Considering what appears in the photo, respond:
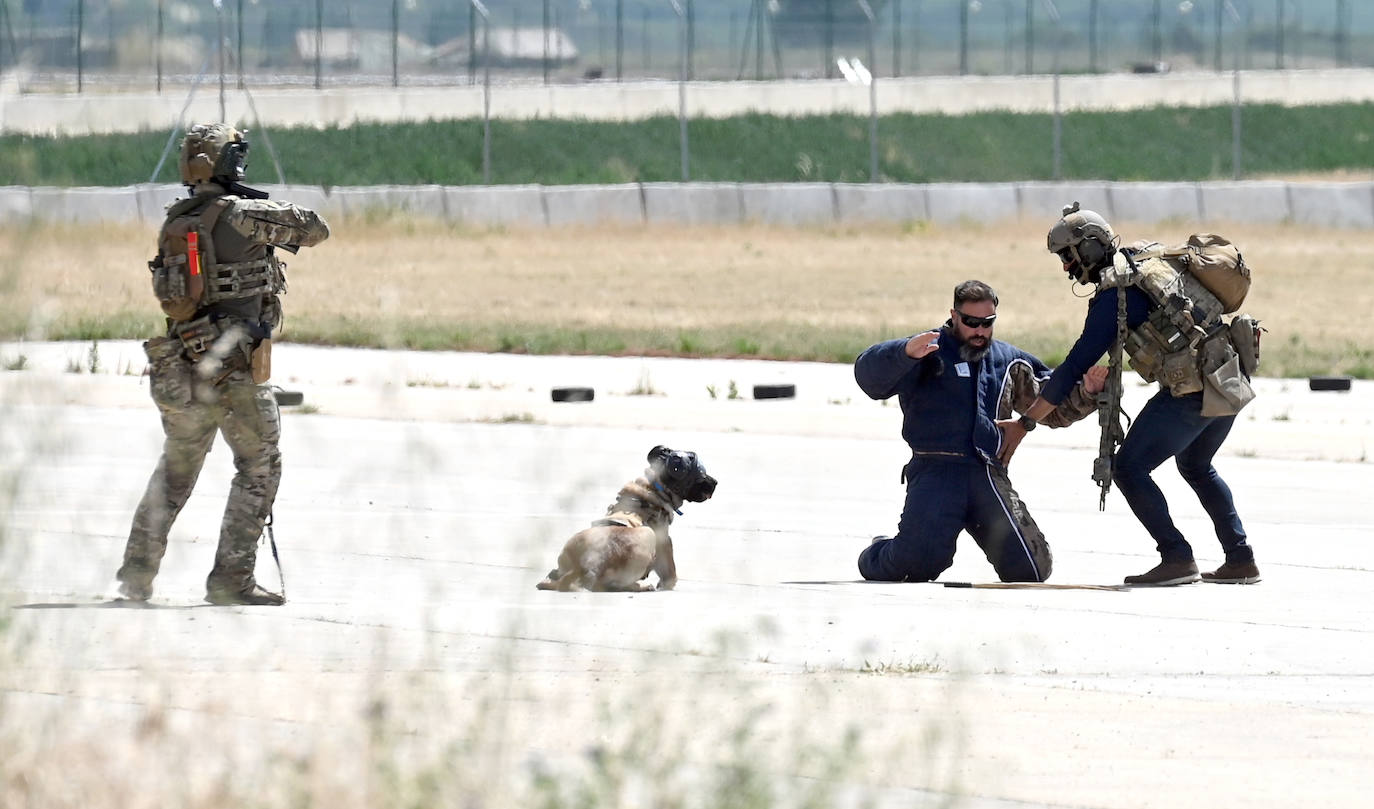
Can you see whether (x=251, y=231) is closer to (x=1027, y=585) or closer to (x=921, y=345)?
(x=921, y=345)

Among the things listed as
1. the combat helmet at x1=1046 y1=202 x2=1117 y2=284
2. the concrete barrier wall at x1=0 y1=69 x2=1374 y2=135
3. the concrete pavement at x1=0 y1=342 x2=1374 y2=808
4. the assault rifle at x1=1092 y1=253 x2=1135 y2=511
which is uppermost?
the concrete barrier wall at x1=0 y1=69 x2=1374 y2=135

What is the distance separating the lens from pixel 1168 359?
28.5ft

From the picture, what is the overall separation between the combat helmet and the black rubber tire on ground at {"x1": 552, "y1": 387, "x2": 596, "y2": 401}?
815 centimetres

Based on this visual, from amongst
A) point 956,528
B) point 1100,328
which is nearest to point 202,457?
point 956,528

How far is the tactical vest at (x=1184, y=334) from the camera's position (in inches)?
340

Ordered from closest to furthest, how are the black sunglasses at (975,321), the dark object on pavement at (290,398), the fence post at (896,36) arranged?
the black sunglasses at (975,321)
the dark object on pavement at (290,398)
the fence post at (896,36)

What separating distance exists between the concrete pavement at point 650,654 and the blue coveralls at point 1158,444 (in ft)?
0.89

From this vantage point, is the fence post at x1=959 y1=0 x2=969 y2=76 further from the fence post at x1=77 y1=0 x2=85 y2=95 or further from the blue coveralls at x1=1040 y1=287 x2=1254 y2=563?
the fence post at x1=77 y1=0 x2=85 y2=95

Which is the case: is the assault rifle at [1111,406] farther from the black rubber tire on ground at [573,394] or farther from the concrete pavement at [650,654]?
the black rubber tire on ground at [573,394]

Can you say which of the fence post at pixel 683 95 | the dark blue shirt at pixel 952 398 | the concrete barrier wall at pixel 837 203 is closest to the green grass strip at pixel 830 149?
the fence post at pixel 683 95

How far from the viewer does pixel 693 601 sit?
7.91m

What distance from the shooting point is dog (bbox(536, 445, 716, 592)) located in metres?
8.15

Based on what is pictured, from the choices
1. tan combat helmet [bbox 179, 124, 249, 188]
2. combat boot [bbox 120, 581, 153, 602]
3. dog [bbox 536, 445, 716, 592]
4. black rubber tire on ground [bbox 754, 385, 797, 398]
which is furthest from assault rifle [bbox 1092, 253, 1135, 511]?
black rubber tire on ground [bbox 754, 385, 797, 398]

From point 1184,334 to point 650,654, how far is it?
4.89 m
